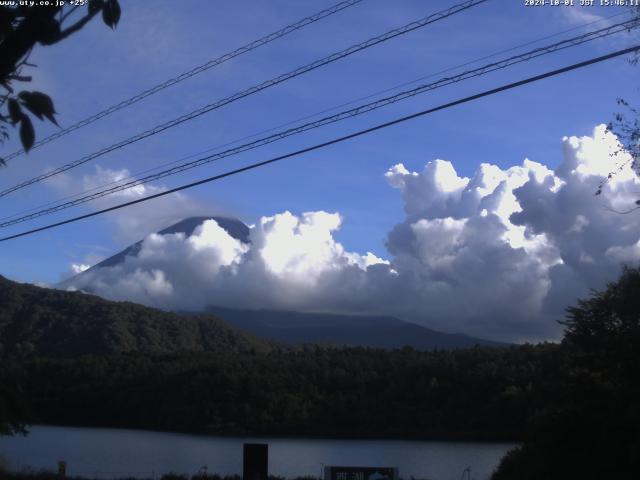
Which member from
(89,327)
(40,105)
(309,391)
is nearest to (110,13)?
(40,105)

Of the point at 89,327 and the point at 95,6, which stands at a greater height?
the point at 89,327

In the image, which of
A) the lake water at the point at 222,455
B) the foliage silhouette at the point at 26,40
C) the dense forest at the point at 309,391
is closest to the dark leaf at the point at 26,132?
the foliage silhouette at the point at 26,40

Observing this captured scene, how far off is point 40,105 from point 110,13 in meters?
0.58

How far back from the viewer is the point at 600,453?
15508 millimetres

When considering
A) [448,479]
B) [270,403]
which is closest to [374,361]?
[270,403]

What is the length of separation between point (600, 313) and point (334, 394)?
43912 mm

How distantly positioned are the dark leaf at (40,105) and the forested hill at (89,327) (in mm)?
80745

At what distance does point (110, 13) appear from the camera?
3863 millimetres

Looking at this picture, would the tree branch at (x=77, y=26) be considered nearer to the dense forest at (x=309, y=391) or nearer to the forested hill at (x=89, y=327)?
the dense forest at (x=309, y=391)

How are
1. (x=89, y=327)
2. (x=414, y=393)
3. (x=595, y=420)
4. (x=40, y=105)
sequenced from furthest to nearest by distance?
1. (x=89, y=327)
2. (x=414, y=393)
3. (x=595, y=420)
4. (x=40, y=105)

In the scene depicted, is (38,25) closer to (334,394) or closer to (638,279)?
(638,279)

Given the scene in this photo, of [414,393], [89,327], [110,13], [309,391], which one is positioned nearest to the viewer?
[110,13]

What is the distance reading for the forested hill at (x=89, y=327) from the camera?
90.2 m

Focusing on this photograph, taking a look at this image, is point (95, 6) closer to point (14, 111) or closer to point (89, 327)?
point (14, 111)
